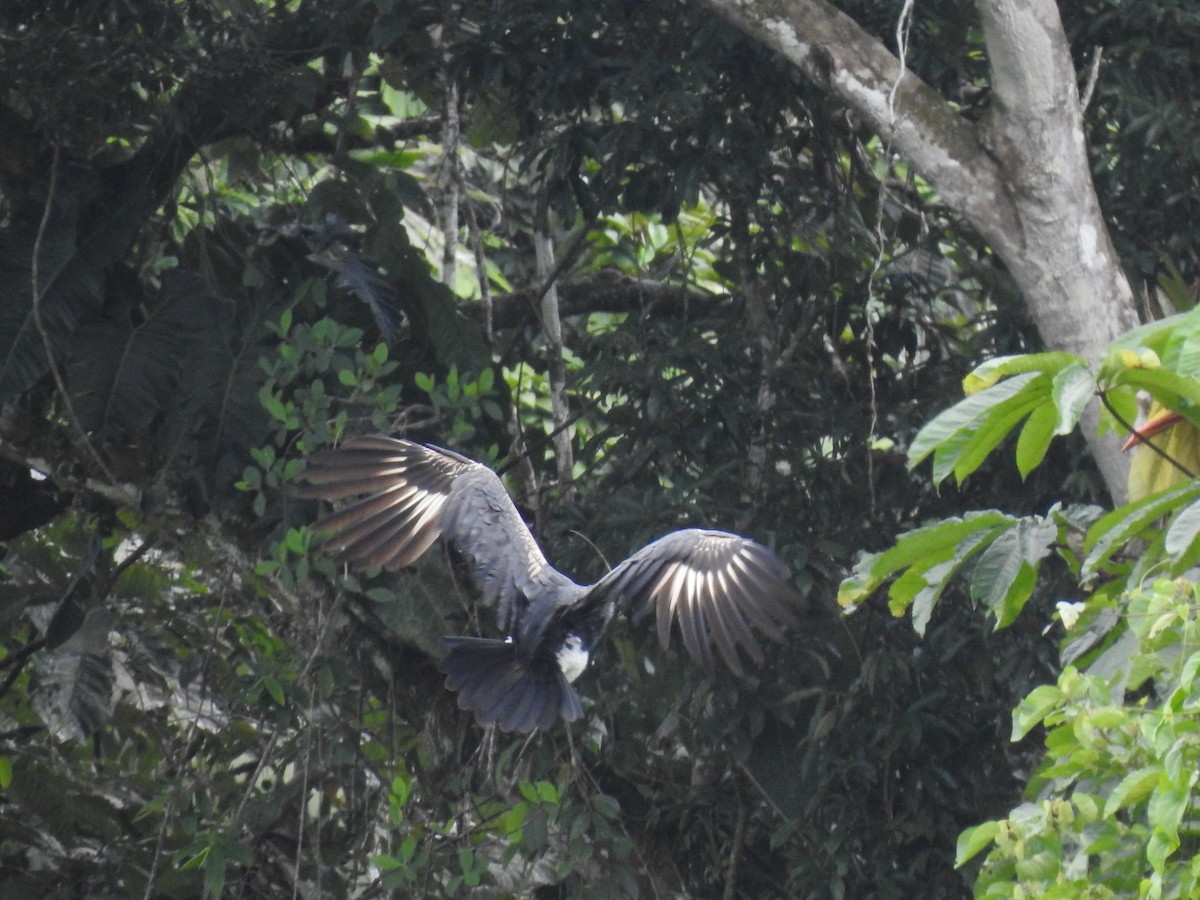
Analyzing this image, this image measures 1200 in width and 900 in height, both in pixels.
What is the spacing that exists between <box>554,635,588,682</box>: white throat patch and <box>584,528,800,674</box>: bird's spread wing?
1.32 ft

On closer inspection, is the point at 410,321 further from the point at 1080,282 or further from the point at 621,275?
the point at 1080,282

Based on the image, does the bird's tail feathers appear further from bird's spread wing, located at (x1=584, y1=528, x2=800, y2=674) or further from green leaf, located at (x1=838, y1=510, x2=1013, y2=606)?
green leaf, located at (x1=838, y1=510, x2=1013, y2=606)

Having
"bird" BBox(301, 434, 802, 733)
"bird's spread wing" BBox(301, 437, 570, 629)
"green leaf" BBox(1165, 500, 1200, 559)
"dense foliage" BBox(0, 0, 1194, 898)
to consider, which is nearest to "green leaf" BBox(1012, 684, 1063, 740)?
"green leaf" BBox(1165, 500, 1200, 559)

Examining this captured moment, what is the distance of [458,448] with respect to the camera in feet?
16.2

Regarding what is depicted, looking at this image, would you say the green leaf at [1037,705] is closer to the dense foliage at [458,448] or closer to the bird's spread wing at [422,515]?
the bird's spread wing at [422,515]

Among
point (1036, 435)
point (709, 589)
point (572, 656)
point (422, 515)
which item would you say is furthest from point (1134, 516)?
point (422, 515)

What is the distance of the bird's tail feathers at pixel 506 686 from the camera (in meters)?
3.93

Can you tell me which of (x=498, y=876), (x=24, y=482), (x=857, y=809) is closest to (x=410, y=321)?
(x=24, y=482)

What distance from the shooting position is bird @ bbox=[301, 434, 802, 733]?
11.6 feet

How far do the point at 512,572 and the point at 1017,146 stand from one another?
1711 mm

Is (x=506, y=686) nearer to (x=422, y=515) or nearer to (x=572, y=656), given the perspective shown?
(x=572, y=656)

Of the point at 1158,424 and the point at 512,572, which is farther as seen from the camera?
the point at 512,572

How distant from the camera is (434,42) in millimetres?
5703

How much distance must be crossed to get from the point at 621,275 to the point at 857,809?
246 centimetres
